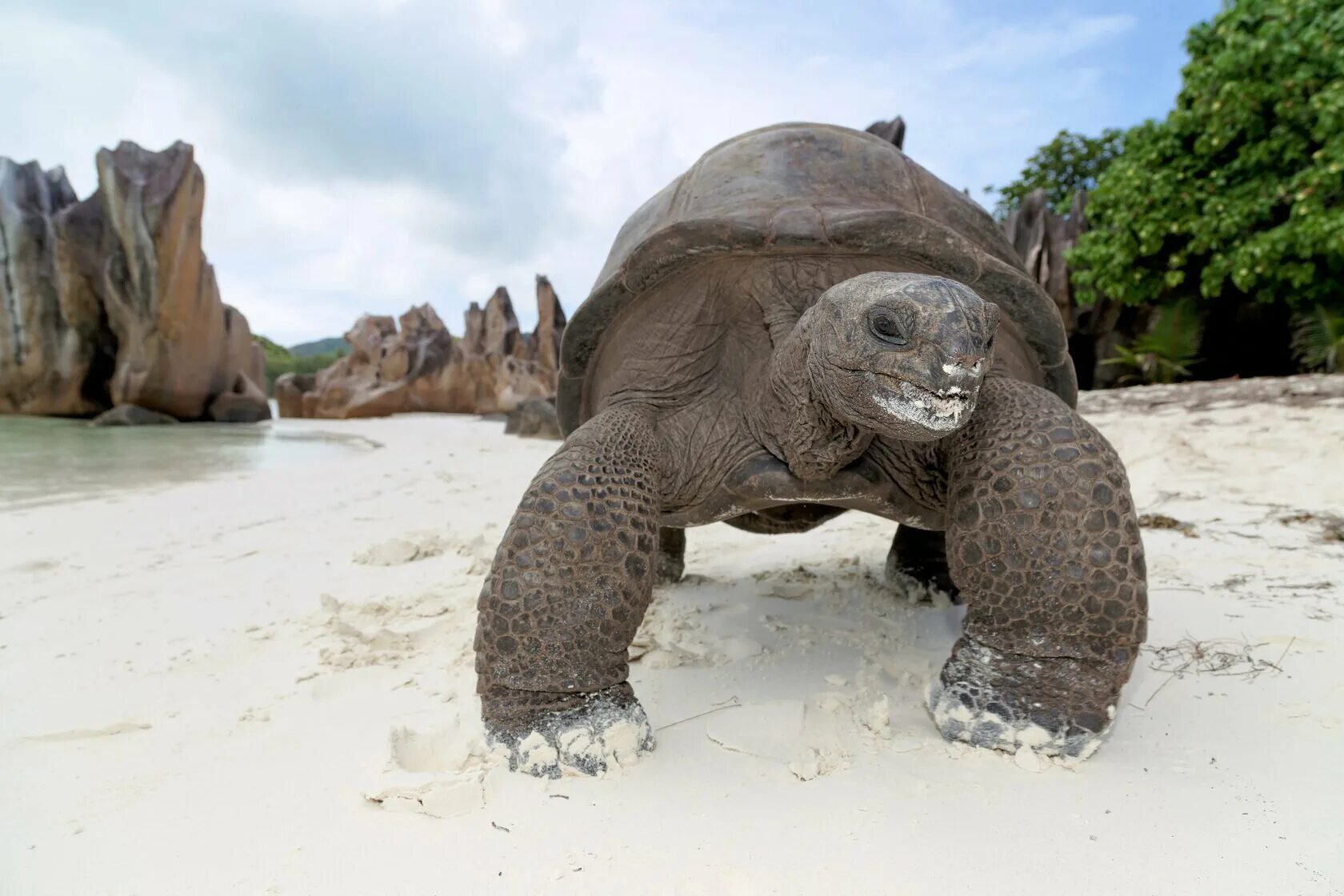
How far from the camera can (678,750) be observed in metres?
1.79

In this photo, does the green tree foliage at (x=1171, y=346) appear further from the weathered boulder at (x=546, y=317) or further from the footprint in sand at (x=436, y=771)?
the weathered boulder at (x=546, y=317)

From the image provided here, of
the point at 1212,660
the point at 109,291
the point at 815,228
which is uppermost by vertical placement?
the point at 109,291

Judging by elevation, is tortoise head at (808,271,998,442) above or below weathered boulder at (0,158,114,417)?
below

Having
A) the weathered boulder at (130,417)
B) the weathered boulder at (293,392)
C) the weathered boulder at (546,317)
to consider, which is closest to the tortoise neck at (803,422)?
the weathered boulder at (130,417)

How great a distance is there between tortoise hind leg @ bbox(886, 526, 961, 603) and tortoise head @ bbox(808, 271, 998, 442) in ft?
4.75

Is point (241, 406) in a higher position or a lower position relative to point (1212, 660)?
higher

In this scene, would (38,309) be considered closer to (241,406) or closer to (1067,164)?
(241,406)

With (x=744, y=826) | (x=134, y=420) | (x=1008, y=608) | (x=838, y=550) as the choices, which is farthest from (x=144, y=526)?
(x=134, y=420)

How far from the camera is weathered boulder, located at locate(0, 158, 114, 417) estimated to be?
604 inches

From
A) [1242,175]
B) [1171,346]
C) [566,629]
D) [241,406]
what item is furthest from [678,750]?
[241,406]

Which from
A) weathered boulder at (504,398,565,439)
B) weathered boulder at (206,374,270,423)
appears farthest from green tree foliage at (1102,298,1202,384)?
weathered boulder at (206,374,270,423)

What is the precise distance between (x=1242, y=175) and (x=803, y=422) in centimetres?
1287

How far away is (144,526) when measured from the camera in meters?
4.61

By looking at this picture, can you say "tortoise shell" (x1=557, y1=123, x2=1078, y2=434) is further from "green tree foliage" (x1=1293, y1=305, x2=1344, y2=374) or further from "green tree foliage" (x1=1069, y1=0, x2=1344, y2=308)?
"green tree foliage" (x1=1293, y1=305, x2=1344, y2=374)
